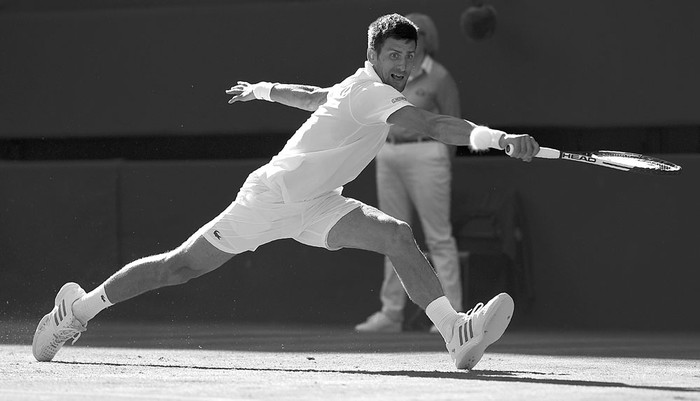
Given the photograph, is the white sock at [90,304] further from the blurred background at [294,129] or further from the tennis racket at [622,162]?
the blurred background at [294,129]

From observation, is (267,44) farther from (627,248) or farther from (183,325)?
(627,248)

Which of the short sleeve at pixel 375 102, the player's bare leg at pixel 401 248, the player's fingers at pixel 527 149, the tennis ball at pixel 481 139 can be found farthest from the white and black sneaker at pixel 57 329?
the player's fingers at pixel 527 149

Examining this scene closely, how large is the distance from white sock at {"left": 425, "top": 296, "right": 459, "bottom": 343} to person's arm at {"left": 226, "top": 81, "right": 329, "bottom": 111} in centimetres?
131

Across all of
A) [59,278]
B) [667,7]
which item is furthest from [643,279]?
[59,278]

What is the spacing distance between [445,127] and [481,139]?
0.24 m

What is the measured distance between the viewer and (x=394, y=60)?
775 cm

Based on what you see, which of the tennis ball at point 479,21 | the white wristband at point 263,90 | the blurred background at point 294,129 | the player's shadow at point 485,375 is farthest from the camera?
the tennis ball at point 479,21

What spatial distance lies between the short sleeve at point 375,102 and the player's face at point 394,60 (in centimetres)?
22

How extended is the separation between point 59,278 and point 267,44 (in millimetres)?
2568

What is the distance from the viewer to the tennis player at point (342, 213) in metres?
7.57

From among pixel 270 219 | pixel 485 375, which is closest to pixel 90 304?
pixel 270 219

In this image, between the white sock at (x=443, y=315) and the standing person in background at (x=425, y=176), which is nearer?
the white sock at (x=443, y=315)

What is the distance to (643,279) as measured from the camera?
11.3 metres

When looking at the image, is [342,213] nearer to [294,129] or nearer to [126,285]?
[126,285]
